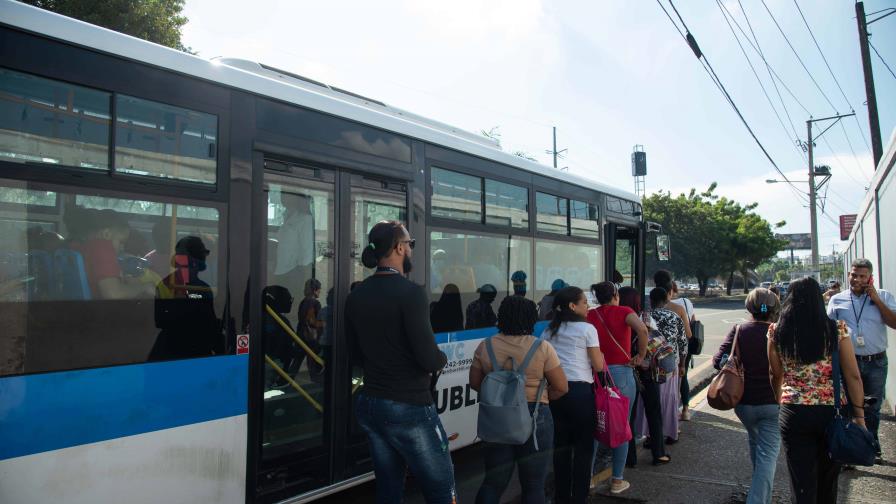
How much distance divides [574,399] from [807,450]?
1472 mm

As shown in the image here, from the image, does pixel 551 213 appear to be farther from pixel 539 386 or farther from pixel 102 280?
pixel 102 280

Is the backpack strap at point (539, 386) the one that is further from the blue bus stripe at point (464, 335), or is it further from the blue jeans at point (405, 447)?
the blue bus stripe at point (464, 335)

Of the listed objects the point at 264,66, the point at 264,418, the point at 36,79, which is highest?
the point at 264,66

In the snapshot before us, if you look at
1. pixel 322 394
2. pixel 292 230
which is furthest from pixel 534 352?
pixel 292 230

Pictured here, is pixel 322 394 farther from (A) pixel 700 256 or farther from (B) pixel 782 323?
(A) pixel 700 256

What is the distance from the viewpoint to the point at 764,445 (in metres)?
4.09

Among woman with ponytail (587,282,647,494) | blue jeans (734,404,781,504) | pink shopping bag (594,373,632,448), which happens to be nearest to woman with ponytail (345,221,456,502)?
pink shopping bag (594,373,632,448)

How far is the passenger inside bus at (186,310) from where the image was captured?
328 centimetres

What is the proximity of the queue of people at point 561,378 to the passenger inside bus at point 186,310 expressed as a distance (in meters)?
0.85

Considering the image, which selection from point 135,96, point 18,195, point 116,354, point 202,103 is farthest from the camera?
point 202,103

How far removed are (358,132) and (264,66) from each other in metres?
0.86

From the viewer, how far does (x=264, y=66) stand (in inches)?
180

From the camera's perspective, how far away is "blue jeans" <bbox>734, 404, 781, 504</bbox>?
4039 mm

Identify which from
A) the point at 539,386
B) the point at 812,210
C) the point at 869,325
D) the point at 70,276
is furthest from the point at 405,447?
the point at 812,210
